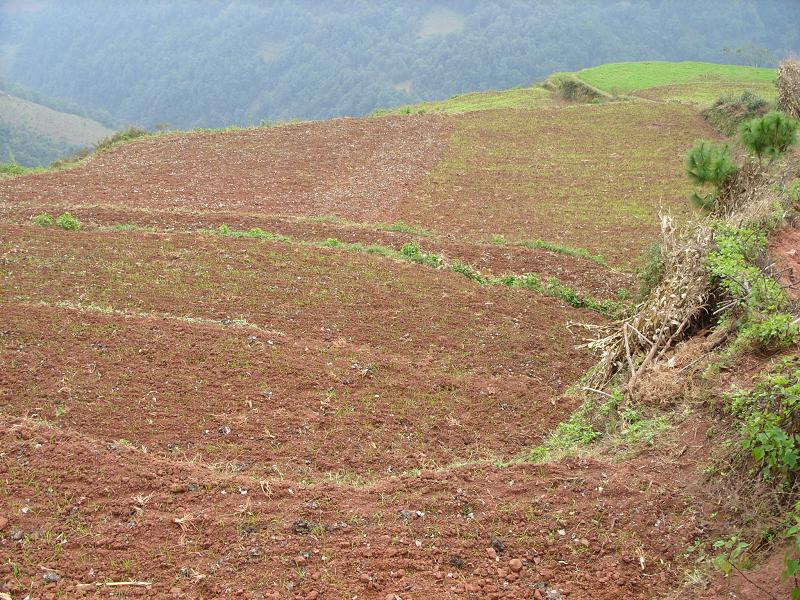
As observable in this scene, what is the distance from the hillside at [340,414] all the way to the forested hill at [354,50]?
107107mm

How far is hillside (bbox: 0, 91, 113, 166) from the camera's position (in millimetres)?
78000

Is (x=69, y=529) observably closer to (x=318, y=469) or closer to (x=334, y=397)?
(x=318, y=469)

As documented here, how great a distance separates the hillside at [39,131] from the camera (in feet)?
256

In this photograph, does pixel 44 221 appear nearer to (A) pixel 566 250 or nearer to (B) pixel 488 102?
(A) pixel 566 250

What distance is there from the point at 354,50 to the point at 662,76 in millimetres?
127598

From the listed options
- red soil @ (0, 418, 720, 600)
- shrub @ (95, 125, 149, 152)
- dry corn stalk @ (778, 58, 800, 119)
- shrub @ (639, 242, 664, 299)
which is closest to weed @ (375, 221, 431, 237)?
shrub @ (639, 242, 664, 299)

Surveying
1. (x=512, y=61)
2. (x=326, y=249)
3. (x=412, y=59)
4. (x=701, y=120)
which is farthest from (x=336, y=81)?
(x=326, y=249)

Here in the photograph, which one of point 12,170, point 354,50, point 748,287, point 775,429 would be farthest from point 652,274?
point 354,50

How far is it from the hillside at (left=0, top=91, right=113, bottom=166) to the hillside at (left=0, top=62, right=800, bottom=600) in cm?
7225

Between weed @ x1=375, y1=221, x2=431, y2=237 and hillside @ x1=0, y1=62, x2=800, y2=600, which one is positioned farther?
weed @ x1=375, y1=221, x2=431, y2=237

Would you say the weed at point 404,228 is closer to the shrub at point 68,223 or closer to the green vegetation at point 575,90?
the shrub at point 68,223

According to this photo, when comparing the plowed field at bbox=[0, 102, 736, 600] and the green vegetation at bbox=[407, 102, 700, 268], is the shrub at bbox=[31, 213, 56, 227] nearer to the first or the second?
the plowed field at bbox=[0, 102, 736, 600]

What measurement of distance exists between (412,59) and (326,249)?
140276 millimetres

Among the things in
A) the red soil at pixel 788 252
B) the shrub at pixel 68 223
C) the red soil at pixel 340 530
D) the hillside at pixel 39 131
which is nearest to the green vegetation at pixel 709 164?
the red soil at pixel 788 252
